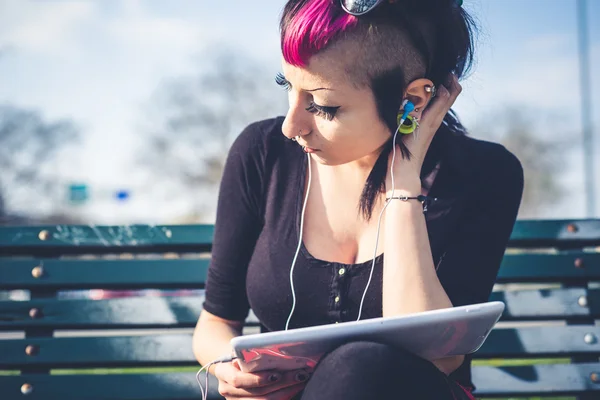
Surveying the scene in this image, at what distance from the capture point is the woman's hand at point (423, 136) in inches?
70.8

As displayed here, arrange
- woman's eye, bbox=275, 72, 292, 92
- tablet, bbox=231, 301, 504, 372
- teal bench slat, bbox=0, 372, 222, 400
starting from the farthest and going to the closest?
1. teal bench slat, bbox=0, 372, 222, 400
2. woman's eye, bbox=275, 72, 292, 92
3. tablet, bbox=231, 301, 504, 372

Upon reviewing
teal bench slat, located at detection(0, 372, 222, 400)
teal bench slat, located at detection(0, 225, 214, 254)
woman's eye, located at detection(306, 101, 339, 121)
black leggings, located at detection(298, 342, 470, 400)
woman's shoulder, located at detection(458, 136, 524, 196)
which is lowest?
teal bench slat, located at detection(0, 372, 222, 400)

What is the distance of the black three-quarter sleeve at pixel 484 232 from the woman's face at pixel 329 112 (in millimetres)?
385

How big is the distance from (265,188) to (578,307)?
117 centimetres

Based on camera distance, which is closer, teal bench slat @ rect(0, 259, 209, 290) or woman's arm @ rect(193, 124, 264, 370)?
woman's arm @ rect(193, 124, 264, 370)

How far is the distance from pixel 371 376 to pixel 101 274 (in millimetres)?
1208

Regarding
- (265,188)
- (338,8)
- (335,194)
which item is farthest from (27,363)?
(338,8)

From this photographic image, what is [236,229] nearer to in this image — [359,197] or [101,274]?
[359,197]

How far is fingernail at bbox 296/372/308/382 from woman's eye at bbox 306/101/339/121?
0.65 m

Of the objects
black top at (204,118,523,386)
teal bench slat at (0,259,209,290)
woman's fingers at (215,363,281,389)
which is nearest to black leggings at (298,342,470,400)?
woman's fingers at (215,363,281,389)

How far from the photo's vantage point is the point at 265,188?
6.64 feet

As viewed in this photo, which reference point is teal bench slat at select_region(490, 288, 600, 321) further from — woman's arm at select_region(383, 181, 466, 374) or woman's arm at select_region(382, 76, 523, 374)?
woman's arm at select_region(383, 181, 466, 374)

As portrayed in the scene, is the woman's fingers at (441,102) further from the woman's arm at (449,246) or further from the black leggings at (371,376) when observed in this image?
the black leggings at (371,376)

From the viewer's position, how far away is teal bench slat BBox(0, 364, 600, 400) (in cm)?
212
